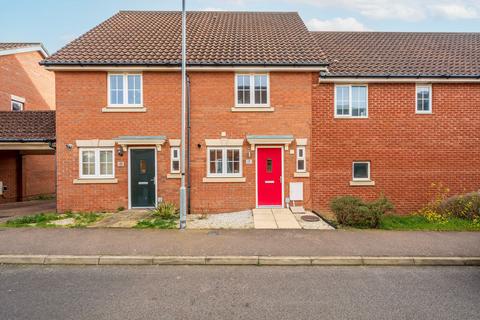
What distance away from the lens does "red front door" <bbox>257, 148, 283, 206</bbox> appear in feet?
35.0

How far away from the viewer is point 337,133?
1130 centimetres

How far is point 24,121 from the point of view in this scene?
41.2 ft

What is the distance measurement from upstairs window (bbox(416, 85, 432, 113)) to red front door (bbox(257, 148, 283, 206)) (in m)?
6.34

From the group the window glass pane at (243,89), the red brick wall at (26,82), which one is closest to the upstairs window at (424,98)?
Answer: the window glass pane at (243,89)

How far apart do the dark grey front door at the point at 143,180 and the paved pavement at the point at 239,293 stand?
5.12 m

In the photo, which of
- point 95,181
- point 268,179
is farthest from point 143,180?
point 268,179

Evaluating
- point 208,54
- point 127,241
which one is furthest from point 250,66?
point 127,241

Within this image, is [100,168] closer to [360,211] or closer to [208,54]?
[208,54]

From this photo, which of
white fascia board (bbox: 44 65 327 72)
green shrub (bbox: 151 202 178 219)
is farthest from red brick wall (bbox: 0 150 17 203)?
green shrub (bbox: 151 202 178 219)

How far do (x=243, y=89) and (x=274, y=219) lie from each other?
5.13 metres

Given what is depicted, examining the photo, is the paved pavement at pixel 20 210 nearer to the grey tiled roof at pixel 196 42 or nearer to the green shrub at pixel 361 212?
the grey tiled roof at pixel 196 42

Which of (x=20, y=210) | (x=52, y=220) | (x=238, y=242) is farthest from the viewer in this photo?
(x=20, y=210)

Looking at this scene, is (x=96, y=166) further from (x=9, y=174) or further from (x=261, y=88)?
(x=9, y=174)

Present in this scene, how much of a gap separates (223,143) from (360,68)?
6676 mm
